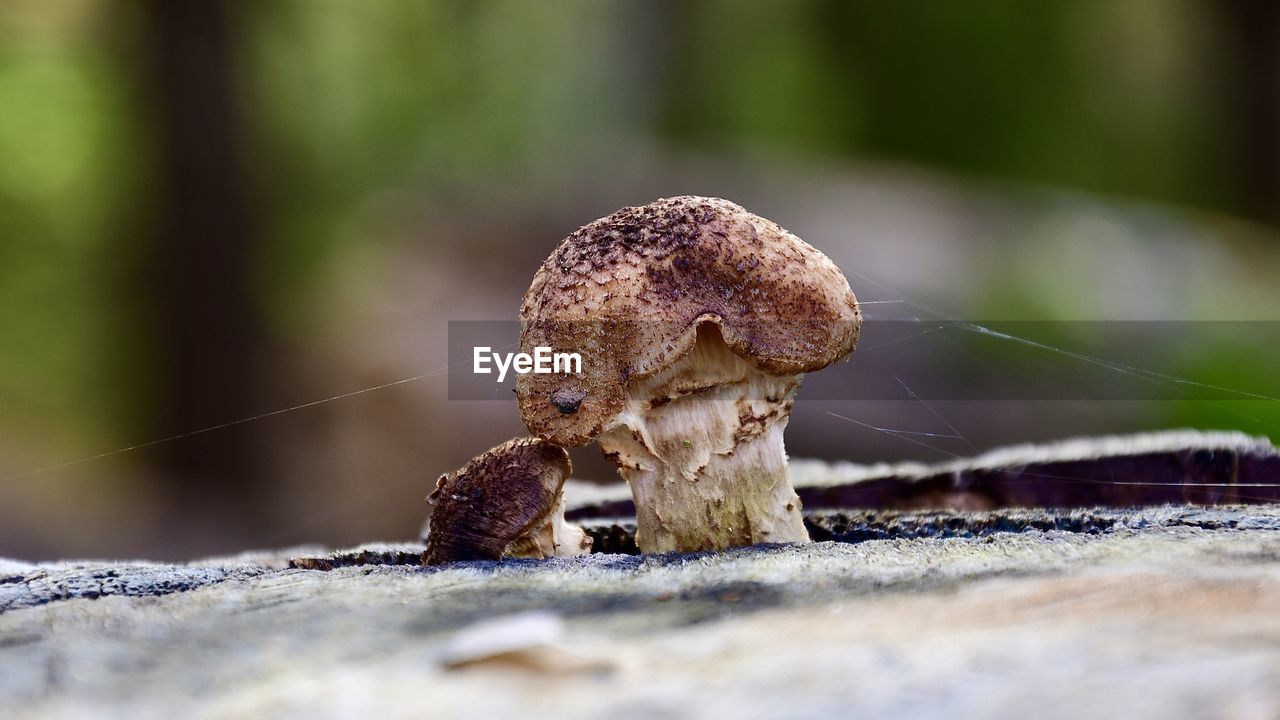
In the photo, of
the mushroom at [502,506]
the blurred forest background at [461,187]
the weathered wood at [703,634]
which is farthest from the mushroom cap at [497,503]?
the blurred forest background at [461,187]

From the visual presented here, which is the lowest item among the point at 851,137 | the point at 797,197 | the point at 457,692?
the point at 457,692

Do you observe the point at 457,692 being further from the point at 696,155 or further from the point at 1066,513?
the point at 696,155

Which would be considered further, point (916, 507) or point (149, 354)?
point (149, 354)

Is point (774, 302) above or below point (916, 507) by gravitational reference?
above

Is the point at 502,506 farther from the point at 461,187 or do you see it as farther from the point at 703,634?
the point at 461,187

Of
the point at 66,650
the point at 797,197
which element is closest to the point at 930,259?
→ the point at 797,197

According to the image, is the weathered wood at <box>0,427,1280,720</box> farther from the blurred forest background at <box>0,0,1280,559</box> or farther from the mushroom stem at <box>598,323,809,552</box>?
the blurred forest background at <box>0,0,1280,559</box>

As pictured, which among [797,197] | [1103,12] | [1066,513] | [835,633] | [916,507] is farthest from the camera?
[1103,12]

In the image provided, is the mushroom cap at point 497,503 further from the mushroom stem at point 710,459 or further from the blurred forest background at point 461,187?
the blurred forest background at point 461,187
